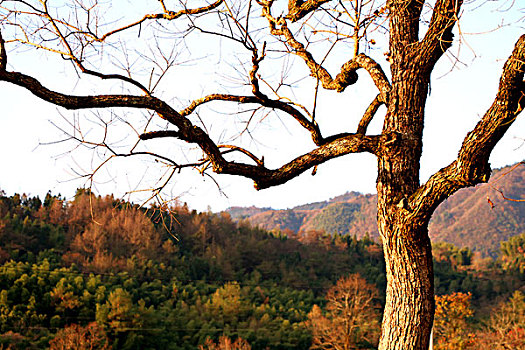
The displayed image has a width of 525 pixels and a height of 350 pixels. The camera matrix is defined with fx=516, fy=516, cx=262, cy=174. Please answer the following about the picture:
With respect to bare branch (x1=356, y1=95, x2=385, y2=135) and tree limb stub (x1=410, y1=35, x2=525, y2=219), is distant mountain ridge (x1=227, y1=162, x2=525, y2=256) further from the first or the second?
tree limb stub (x1=410, y1=35, x2=525, y2=219)

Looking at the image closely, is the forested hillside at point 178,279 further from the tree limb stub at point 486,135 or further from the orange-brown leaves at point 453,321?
the tree limb stub at point 486,135

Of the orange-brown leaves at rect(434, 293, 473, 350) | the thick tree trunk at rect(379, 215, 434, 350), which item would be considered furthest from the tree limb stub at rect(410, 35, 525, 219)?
the orange-brown leaves at rect(434, 293, 473, 350)

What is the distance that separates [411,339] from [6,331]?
13.2 meters

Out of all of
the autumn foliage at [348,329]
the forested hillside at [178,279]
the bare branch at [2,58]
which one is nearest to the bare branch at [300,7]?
the bare branch at [2,58]

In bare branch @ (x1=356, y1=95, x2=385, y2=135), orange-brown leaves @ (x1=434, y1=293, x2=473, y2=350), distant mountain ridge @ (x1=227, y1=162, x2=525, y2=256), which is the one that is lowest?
orange-brown leaves @ (x1=434, y1=293, x2=473, y2=350)

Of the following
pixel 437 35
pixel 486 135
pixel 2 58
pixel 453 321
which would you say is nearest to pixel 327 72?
pixel 437 35

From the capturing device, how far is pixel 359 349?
49.9 ft

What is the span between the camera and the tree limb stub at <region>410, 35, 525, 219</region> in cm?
214

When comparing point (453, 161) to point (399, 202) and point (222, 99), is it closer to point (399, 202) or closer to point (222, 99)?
point (399, 202)

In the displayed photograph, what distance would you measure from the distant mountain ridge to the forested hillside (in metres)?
16.4

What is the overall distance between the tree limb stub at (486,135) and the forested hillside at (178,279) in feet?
23.7

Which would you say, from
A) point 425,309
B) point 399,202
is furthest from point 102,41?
point 425,309

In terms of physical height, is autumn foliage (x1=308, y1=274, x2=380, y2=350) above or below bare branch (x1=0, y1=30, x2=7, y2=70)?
below

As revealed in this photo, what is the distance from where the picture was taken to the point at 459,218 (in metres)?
52.7
